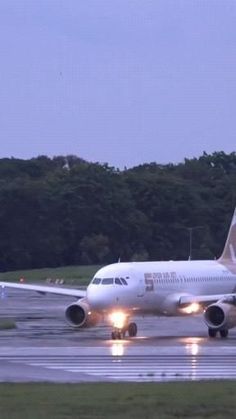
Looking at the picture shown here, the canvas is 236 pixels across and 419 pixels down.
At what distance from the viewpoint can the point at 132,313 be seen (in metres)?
43.4

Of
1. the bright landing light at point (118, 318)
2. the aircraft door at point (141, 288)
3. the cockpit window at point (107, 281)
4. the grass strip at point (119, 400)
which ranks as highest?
the cockpit window at point (107, 281)

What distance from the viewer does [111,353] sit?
108 feet

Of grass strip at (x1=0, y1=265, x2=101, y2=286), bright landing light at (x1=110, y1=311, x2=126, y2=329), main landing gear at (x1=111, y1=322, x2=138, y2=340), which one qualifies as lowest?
main landing gear at (x1=111, y1=322, x2=138, y2=340)

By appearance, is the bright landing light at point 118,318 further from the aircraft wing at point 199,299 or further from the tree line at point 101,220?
the tree line at point 101,220

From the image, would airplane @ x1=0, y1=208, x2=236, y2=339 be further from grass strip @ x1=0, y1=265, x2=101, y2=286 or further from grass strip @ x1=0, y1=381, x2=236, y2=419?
grass strip @ x1=0, y1=265, x2=101, y2=286

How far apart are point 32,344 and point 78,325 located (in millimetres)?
7967

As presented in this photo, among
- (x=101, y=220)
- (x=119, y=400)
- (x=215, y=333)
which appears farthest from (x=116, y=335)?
(x=101, y=220)

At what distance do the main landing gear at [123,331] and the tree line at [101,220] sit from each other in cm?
5939

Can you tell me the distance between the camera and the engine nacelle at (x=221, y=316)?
41938 mm

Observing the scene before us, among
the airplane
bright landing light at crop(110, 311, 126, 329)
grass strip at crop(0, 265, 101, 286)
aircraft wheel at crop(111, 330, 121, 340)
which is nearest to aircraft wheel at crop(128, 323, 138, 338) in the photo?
the airplane

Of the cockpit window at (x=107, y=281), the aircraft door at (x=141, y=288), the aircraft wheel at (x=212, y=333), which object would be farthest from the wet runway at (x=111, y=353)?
the cockpit window at (x=107, y=281)

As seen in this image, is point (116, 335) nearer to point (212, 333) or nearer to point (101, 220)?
point (212, 333)

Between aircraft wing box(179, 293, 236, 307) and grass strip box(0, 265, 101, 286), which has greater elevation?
grass strip box(0, 265, 101, 286)

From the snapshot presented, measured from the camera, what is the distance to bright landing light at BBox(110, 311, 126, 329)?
→ 1640 inches
